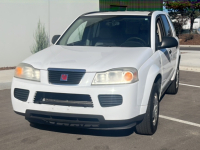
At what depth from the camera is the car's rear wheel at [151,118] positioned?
5267 millimetres

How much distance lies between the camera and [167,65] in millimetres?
6699

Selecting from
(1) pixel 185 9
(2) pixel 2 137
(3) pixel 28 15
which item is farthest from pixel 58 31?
(1) pixel 185 9

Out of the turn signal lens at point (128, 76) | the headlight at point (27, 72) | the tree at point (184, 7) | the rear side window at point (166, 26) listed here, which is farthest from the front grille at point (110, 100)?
the tree at point (184, 7)

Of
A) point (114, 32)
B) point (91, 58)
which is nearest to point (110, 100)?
point (91, 58)

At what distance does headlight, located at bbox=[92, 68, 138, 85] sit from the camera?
482cm

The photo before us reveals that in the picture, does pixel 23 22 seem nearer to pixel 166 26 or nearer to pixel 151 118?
pixel 166 26

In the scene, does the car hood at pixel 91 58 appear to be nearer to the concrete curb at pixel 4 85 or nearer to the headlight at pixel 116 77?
the headlight at pixel 116 77

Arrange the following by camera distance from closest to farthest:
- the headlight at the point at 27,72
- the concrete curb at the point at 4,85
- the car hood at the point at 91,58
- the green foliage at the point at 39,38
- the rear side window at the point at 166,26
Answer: the car hood at the point at 91,58 → the headlight at the point at 27,72 → the rear side window at the point at 166,26 → the concrete curb at the point at 4,85 → the green foliage at the point at 39,38

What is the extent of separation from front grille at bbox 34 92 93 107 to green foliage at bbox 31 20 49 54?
A: 823 centimetres

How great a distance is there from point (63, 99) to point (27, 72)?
2.38 ft

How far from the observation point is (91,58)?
17.1 ft

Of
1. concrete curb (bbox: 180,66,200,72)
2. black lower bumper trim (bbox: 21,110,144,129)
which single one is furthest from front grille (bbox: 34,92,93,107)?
concrete curb (bbox: 180,66,200,72)

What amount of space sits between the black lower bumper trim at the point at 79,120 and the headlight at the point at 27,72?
18.6 inches

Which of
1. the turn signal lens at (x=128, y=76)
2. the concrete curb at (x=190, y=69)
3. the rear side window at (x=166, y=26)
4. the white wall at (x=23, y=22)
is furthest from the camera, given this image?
the concrete curb at (x=190, y=69)
